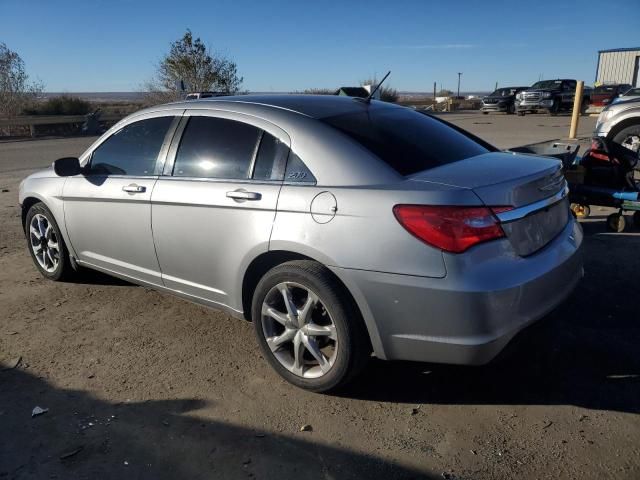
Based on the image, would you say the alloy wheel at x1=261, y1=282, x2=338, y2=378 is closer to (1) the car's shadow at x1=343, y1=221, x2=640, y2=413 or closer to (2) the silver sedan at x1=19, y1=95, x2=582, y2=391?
(2) the silver sedan at x1=19, y1=95, x2=582, y2=391

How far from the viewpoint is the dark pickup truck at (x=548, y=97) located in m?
31.4

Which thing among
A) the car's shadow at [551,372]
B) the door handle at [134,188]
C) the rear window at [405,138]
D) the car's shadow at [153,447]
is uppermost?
the rear window at [405,138]

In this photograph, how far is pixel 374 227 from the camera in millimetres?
2730

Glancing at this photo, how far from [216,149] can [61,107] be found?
30876 millimetres

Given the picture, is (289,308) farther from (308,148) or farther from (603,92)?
(603,92)

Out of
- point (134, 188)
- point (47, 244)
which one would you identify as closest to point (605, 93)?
point (47, 244)

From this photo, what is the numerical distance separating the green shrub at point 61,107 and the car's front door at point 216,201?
95.9 ft

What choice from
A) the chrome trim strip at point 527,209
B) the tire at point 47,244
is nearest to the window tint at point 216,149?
the chrome trim strip at point 527,209

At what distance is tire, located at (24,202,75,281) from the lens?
4.87 m

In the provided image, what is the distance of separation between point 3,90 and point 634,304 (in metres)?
32.0

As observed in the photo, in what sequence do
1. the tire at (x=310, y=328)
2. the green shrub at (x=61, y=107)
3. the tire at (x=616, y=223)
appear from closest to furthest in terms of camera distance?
the tire at (x=310, y=328)
the tire at (x=616, y=223)
the green shrub at (x=61, y=107)

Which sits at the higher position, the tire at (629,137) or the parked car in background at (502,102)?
the tire at (629,137)

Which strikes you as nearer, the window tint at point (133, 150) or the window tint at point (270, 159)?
the window tint at point (270, 159)

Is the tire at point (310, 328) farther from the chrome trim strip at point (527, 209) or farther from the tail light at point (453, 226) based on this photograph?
the chrome trim strip at point (527, 209)
